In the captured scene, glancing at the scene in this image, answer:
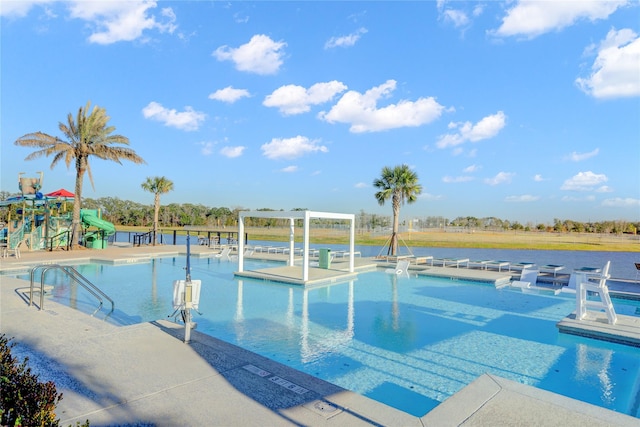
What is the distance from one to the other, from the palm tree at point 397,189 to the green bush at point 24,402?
57.6 feet

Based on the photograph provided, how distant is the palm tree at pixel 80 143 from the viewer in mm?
17562

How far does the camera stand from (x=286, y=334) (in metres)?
6.80

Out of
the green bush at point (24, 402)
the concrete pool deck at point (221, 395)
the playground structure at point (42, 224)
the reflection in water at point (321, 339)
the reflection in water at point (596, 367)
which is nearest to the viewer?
the green bush at point (24, 402)

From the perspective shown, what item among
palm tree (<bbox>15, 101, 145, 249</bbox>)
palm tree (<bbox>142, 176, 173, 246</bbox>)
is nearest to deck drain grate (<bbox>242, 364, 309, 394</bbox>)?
palm tree (<bbox>15, 101, 145, 249</bbox>)

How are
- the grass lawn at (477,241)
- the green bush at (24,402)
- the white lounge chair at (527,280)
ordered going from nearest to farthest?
the green bush at (24,402), the white lounge chair at (527,280), the grass lawn at (477,241)

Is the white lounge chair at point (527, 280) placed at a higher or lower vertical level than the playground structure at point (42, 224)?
lower

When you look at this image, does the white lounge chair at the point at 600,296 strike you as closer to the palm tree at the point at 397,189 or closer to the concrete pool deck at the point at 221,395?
the concrete pool deck at the point at 221,395

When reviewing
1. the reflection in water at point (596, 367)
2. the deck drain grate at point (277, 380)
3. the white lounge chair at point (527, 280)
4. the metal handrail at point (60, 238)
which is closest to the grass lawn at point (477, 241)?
the metal handrail at point (60, 238)

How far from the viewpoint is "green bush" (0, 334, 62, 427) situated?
6.83ft

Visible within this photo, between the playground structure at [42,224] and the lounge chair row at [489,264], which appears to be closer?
the lounge chair row at [489,264]

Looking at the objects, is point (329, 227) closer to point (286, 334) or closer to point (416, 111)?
point (416, 111)

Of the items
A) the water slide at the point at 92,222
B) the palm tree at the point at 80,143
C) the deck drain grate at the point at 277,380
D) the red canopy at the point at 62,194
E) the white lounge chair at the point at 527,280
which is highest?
the palm tree at the point at 80,143

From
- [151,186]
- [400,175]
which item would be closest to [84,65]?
[151,186]

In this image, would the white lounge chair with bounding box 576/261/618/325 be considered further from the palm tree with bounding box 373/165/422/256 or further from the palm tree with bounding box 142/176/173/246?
the palm tree with bounding box 142/176/173/246
